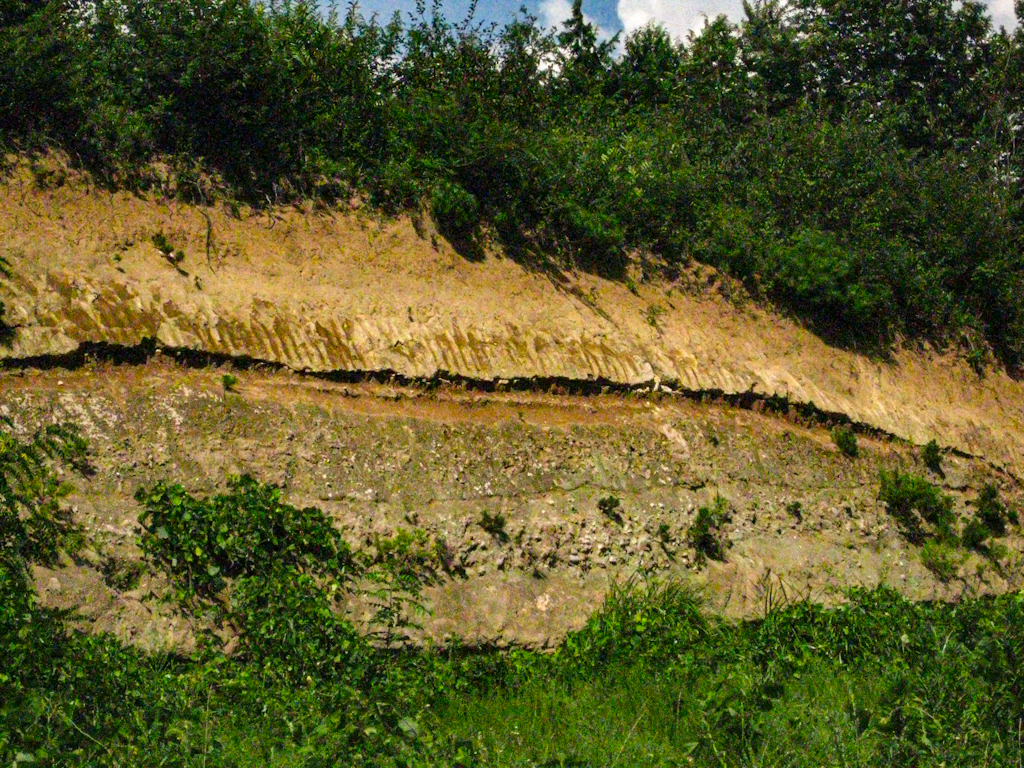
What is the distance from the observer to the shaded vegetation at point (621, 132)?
10.0 meters

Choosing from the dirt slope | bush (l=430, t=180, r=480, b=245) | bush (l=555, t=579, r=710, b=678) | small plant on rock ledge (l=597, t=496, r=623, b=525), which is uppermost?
bush (l=430, t=180, r=480, b=245)

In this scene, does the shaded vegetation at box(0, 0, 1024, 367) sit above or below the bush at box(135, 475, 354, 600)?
above

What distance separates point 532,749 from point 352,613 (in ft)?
5.66

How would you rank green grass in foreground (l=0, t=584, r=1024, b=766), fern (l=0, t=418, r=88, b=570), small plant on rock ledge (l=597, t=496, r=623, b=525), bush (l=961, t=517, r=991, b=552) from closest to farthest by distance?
green grass in foreground (l=0, t=584, r=1024, b=766)
fern (l=0, t=418, r=88, b=570)
small plant on rock ledge (l=597, t=496, r=623, b=525)
bush (l=961, t=517, r=991, b=552)

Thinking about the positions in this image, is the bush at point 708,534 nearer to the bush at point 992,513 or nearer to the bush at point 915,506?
the bush at point 915,506

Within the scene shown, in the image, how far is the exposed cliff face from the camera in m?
8.24

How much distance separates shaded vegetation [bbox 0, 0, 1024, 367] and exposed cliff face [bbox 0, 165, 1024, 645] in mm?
539

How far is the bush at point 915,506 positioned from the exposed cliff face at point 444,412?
0.17 meters

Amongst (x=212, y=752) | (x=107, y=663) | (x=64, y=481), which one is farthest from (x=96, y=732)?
(x=64, y=481)

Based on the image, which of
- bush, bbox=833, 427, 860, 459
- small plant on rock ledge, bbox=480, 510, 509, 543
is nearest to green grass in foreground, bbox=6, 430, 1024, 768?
small plant on rock ledge, bbox=480, 510, 509, 543

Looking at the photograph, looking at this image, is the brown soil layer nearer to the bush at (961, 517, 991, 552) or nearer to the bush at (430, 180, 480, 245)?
the bush at (961, 517, 991, 552)

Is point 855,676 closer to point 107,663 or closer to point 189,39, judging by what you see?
point 107,663

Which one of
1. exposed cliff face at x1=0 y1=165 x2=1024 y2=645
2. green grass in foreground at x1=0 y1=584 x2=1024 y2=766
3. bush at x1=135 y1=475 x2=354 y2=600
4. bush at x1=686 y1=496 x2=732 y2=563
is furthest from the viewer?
bush at x1=686 y1=496 x2=732 y2=563

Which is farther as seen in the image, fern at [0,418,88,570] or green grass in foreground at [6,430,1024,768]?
fern at [0,418,88,570]
